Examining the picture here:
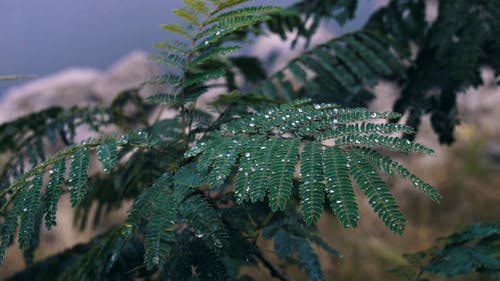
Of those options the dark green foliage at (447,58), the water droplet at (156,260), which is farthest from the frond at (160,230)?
the dark green foliage at (447,58)

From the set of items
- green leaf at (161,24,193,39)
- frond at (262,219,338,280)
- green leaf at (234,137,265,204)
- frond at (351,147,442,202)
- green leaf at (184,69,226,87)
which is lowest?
frond at (262,219,338,280)

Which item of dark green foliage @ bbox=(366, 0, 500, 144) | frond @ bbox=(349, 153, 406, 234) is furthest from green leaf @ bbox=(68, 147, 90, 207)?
dark green foliage @ bbox=(366, 0, 500, 144)

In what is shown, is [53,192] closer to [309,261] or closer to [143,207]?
[143,207]

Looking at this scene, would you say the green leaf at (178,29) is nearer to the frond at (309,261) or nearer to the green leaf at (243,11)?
the green leaf at (243,11)

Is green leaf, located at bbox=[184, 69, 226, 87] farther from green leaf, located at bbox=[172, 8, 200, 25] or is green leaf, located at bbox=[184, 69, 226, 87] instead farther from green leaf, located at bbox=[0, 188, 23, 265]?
green leaf, located at bbox=[0, 188, 23, 265]

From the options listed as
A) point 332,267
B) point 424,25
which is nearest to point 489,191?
point 332,267

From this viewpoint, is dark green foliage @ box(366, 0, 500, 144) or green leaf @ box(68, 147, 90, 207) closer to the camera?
green leaf @ box(68, 147, 90, 207)
